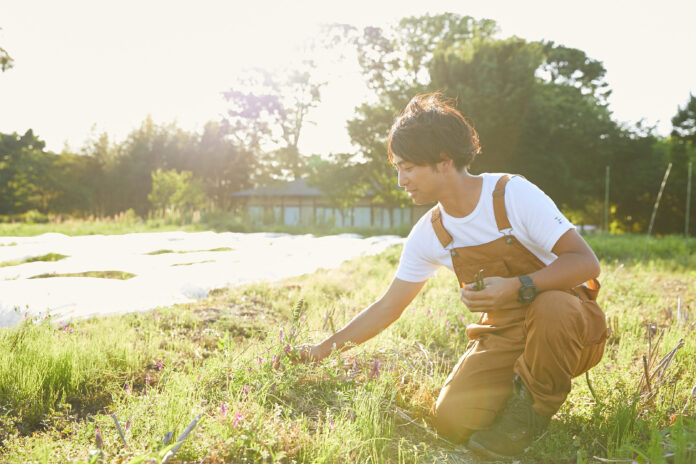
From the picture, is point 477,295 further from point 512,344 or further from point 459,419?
point 459,419

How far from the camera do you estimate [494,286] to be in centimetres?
186

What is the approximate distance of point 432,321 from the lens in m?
3.15

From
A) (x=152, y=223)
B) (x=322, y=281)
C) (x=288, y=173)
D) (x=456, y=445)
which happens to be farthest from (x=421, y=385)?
(x=288, y=173)

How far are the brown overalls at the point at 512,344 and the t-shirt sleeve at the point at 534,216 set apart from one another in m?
0.04

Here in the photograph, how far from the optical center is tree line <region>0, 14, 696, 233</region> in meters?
16.3

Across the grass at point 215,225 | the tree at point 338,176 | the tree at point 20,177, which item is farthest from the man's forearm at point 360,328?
the tree at point 20,177

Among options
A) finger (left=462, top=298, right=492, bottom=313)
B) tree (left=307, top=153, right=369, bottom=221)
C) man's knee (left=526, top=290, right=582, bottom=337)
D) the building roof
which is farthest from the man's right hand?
the building roof

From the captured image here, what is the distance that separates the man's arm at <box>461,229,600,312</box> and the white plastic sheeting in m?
2.10

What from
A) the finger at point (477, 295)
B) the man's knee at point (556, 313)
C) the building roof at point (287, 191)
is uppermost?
the building roof at point (287, 191)

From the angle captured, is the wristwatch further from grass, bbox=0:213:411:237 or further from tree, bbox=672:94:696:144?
tree, bbox=672:94:696:144

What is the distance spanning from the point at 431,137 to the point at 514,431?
1190mm

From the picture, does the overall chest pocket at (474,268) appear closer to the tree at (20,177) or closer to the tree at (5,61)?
the tree at (5,61)

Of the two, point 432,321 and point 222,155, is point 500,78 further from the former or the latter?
point 222,155

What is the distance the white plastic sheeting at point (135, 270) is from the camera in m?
3.38
